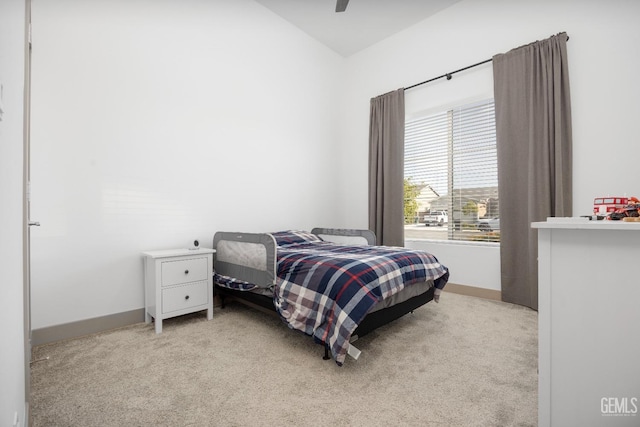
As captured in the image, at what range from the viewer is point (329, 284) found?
1710 millimetres

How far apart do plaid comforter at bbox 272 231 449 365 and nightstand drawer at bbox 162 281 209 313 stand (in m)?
0.74

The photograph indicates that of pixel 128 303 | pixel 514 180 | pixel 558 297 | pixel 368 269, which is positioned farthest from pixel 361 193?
pixel 558 297

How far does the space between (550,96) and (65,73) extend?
3.92 m

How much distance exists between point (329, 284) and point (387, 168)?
2.37m

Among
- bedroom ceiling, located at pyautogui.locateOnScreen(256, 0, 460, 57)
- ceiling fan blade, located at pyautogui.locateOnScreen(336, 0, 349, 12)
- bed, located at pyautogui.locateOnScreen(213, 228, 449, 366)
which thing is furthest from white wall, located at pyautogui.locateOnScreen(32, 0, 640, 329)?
ceiling fan blade, located at pyautogui.locateOnScreen(336, 0, 349, 12)

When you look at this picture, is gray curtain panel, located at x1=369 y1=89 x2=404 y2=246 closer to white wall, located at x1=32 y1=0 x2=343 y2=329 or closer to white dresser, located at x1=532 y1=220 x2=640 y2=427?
white wall, located at x1=32 y1=0 x2=343 y2=329

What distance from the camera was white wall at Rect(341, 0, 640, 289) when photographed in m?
2.28

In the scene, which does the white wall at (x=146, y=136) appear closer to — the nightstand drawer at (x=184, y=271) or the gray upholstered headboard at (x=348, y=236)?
the nightstand drawer at (x=184, y=271)

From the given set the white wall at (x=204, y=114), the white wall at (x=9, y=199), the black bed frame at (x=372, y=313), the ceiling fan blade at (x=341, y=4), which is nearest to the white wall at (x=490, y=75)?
the white wall at (x=204, y=114)

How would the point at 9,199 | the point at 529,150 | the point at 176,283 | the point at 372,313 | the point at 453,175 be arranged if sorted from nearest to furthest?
the point at 9,199 < the point at 372,313 < the point at 176,283 < the point at 529,150 < the point at 453,175

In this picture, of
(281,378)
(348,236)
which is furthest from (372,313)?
(348,236)

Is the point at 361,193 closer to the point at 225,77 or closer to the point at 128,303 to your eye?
the point at 225,77

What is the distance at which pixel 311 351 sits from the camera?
1828 mm

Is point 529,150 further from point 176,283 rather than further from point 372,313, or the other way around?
point 176,283
